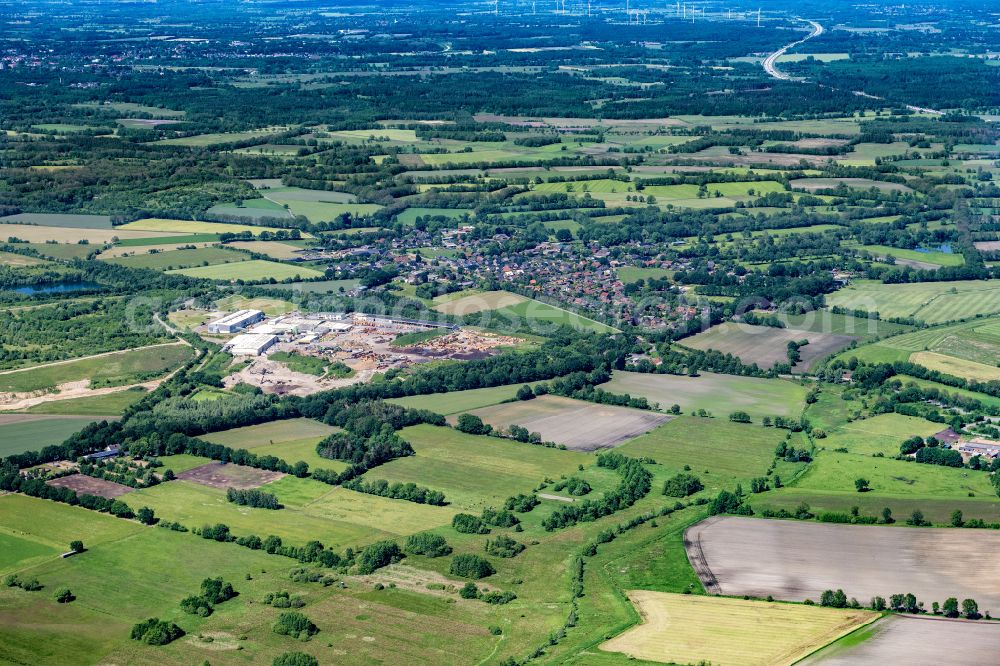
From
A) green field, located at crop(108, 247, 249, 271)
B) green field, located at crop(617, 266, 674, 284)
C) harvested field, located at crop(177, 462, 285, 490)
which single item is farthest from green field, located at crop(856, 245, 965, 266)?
harvested field, located at crop(177, 462, 285, 490)

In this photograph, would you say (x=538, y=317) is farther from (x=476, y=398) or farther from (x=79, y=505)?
(x=79, y=505)

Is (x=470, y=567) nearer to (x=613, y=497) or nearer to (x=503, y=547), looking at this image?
(x=503, y=547)

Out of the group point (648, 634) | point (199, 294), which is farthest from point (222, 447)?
point (199, 294)

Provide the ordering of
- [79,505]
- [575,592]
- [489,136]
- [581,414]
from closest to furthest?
[575,592]
[79,505]
[581,414]
[489,136]

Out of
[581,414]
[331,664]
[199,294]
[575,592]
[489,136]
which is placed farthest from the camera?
[489,136]

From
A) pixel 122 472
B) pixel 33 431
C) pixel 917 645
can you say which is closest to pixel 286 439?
pixel 122 472

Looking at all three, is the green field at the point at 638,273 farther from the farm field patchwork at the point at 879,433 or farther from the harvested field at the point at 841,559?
the harvested field at the point at 841,559

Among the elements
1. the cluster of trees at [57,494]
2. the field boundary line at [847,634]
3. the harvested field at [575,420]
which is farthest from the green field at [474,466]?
the field boundary line at [847,634]
